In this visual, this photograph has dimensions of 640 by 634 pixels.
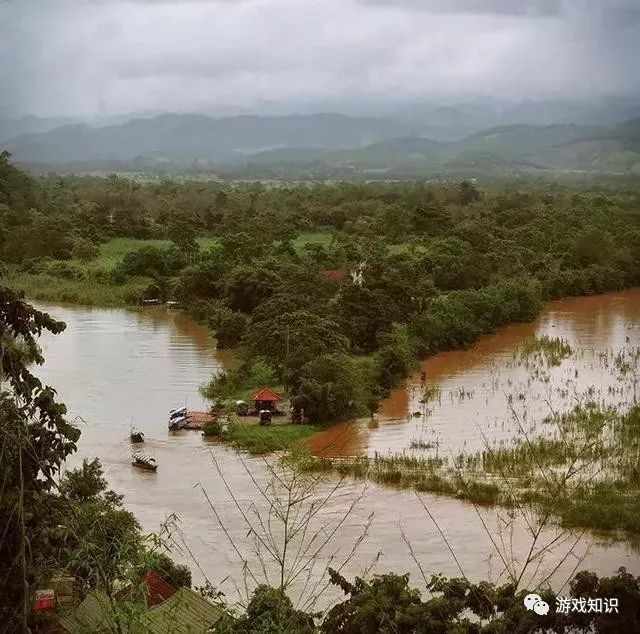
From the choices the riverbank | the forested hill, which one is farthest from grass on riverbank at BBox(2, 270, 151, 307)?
the forested hill

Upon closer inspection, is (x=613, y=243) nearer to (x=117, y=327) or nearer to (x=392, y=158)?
(x=117, y=327)

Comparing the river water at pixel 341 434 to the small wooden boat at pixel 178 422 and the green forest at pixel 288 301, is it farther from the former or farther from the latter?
the green forest at pixel 288 301

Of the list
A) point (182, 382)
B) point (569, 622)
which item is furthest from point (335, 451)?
point (569, 622)

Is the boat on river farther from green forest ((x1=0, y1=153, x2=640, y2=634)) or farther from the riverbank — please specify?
green forest ((x1=0, y1=153, x2=640, y2=634))

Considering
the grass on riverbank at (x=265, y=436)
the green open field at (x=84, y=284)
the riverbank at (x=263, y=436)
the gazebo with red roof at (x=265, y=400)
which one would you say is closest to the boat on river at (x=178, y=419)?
the riverbank at (x=263, y=436)

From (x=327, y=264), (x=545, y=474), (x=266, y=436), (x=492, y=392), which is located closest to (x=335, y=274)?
(x=327, y=264)

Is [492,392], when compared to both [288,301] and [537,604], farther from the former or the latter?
[537,604]
